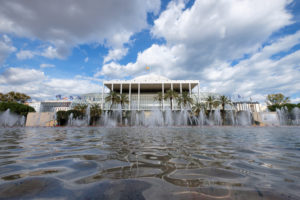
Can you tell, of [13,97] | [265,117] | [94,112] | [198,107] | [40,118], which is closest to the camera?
[198,107]

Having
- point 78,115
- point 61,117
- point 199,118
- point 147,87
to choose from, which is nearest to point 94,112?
point 78,115

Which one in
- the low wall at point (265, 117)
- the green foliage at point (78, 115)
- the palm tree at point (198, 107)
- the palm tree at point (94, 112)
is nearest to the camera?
the green foliage at point (78, 115)

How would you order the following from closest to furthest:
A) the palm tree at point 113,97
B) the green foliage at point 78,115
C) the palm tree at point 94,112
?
the green foliage at point 78,115
the palm tree at point 113,97
the palm tree at point 94,112

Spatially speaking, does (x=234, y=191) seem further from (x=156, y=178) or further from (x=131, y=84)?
(x=131, y=84)

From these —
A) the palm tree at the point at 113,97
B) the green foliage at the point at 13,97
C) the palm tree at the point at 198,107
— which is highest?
the green foliage at the point at 13,97

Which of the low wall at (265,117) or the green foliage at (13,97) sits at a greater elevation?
the green foliage at (13,97)

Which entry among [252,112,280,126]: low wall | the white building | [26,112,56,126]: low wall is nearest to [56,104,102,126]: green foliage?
[26,112,56,126]: low wall

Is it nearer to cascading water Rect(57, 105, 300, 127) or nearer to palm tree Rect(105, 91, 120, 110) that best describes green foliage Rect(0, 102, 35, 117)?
cascading water Rect(57, 105, 300, 127)

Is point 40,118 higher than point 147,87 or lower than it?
lower

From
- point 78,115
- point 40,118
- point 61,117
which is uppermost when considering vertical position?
point 78,115

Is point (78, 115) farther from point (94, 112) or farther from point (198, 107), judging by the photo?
point (198, 107)

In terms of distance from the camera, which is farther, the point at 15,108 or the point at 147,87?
the point at 147,87

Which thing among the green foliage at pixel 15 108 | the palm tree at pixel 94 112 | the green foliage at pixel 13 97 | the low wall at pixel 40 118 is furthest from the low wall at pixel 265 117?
the green foliage at pixel 13 97

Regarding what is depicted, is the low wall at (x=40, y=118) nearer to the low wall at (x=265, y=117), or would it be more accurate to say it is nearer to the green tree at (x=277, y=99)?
the low wall at (x=265, y=117)
